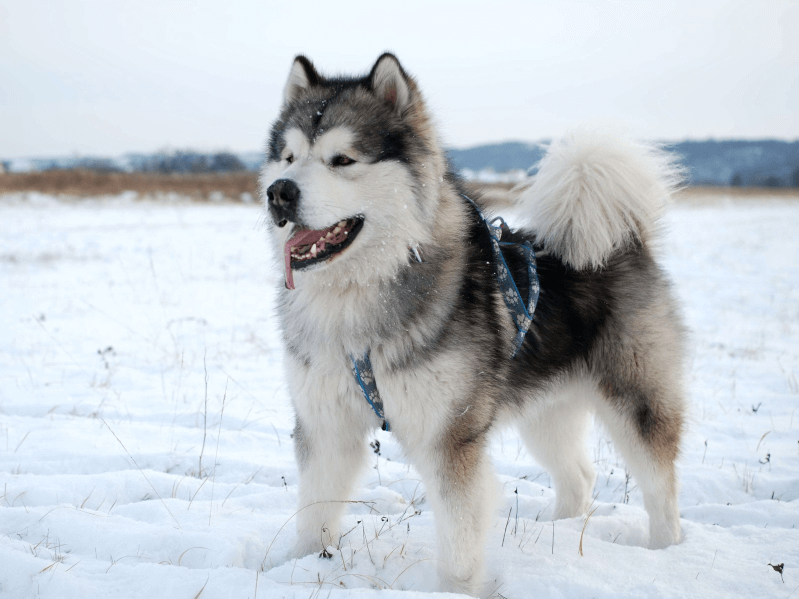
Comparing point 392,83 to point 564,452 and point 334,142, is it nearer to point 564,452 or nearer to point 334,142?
point 334,142

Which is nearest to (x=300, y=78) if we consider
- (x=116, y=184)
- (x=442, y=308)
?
(x=442, y=308)

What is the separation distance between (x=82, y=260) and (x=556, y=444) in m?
9.36

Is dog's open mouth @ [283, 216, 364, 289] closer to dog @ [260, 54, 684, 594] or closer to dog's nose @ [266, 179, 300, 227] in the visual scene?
dog @ [260, 54, 684, 594]

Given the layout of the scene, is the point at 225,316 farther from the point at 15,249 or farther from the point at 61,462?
the point at 15,249

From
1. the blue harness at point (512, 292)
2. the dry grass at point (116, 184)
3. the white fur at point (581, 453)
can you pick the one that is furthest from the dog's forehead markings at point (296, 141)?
the dry grass at point (116, 184)

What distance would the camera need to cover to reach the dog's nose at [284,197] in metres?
2.07

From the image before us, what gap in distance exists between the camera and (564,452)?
321 cm

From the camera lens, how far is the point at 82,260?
9.71 meters

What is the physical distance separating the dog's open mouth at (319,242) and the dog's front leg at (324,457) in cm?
51

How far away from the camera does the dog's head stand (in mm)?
2135

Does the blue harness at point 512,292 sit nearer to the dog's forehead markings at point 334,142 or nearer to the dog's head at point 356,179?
the dog's head at point 356,179

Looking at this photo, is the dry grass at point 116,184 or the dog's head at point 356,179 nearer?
the dog's head at point 356,179

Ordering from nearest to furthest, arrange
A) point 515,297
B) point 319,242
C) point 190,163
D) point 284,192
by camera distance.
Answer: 1. point 284,192
2. point 319,242
3. point 515,297
4. point 190,163

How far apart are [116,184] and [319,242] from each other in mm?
22697
